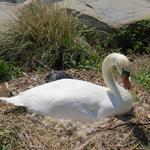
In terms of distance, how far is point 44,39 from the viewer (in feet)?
29.0

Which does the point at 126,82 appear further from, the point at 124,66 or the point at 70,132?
the point at 70,132

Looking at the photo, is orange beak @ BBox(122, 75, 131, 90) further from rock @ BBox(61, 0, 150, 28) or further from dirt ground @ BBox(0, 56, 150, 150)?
rock @ BBox(61, 0, 150, 28)

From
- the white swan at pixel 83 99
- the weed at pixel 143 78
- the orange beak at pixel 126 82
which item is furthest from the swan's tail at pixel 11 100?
the weed at pixel 143 78

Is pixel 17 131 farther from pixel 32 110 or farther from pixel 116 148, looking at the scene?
pixel 116 148

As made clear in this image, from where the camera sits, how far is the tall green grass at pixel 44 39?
8.70m

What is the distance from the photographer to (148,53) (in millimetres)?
9359

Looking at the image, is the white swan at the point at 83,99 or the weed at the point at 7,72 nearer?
the white swan at the point at 83,99

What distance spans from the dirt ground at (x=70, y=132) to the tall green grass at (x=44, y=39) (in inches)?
76.8

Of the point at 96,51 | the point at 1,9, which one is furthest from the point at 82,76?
the point at 1,9

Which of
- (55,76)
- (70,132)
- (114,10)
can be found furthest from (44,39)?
(70,132)

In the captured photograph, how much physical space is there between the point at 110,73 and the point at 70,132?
775mm

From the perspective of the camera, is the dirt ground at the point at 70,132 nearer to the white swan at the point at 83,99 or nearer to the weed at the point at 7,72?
the white swan at the point at 83,99

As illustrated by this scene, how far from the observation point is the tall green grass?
870 centimetres

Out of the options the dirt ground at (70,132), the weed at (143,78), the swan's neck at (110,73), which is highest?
the swan's neck at (110,73)
